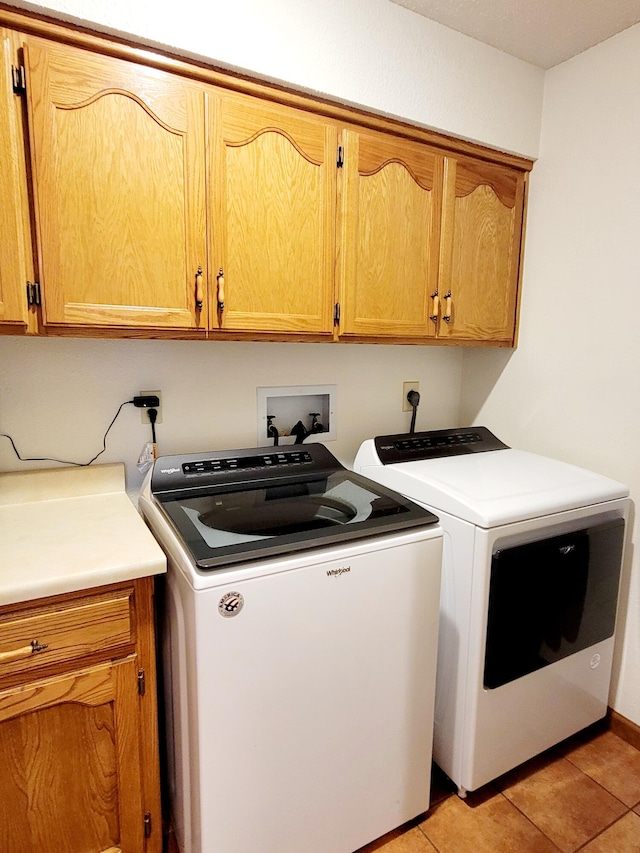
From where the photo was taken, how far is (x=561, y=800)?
1502 mm

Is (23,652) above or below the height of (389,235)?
below

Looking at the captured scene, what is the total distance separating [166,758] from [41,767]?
42cm

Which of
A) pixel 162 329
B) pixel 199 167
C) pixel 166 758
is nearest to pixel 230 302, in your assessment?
pixel 162 329

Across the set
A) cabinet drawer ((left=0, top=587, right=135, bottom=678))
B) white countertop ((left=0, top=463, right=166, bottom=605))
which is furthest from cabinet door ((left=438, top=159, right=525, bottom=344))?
cabinet drawer ((left=0, top=587, right=135, bottom=678))

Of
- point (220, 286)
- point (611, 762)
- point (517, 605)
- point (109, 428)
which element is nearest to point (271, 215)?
point (220, 286)

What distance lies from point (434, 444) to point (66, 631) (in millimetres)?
1362

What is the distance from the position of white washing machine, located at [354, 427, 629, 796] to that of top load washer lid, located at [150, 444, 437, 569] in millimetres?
201

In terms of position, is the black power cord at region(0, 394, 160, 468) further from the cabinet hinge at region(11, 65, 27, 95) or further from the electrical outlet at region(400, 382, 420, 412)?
A: the electrical outlet at region(400, 382, 420, 412)

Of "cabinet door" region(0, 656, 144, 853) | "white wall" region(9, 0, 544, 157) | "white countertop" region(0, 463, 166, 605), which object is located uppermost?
"white wall" region(9, 0, 544, 157)

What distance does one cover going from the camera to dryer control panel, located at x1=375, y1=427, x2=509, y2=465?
1.78 m

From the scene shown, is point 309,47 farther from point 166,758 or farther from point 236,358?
point 166,758

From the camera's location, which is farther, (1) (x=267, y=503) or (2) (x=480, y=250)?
(2) (x=480, y=250)

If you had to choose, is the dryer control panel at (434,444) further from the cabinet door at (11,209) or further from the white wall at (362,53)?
the cabinet door at (11,209)

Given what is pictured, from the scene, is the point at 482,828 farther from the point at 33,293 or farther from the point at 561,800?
the point at 33,293
